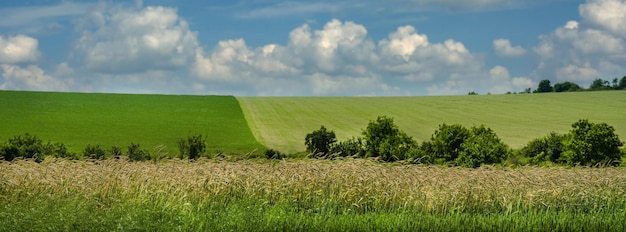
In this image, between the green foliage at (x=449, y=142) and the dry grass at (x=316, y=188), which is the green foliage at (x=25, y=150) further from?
the dry grass at (x=316, y=188)

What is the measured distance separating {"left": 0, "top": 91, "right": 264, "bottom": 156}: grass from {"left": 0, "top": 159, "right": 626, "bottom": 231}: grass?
120ft

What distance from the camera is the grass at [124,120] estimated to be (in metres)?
60.1

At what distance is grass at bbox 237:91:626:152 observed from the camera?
63.2 metres

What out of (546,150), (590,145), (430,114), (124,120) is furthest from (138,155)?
(430,114)

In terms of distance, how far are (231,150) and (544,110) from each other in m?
45.2

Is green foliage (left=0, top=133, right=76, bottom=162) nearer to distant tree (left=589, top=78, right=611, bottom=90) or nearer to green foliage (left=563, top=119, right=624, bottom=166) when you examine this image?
green foliage (left=563, top=119, right=624, bottom=166)

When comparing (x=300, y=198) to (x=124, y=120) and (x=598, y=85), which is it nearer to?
(x=124, y=120)

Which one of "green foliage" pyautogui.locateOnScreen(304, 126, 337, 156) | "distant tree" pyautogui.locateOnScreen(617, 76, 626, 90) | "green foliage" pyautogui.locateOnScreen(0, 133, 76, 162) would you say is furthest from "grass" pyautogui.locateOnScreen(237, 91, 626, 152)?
"distant tree" pyautogui.locateOnScreen(617, 76, 626, 90)

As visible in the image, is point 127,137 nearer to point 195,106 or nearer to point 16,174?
point 195,106

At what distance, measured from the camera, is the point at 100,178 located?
1570 cm

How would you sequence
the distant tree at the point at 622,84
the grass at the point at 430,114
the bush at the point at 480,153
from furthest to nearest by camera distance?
the distant tree at the point at 622,84 < the grass at the point at 430,114 < the bush at the point at 480,153

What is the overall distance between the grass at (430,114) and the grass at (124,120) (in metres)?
2.62

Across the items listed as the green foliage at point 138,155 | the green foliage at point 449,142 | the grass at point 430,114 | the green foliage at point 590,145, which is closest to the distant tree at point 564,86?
the grass at point 430,114

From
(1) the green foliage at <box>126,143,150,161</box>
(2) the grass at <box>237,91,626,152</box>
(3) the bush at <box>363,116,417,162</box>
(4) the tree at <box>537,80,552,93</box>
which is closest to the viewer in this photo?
(1) the green foliage at <box>126,143,150,161</box>
